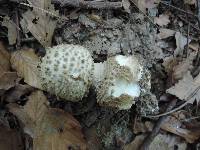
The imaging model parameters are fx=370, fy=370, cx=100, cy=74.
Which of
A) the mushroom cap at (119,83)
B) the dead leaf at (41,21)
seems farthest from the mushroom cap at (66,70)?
the dead leaf at (41,21)

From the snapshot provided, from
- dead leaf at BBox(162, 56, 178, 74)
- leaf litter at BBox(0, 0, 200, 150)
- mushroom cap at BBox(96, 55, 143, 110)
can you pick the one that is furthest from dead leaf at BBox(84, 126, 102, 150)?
dead leaf at BBox(162, 56, 178, 74)

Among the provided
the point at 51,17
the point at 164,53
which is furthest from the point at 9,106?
the point at 164,53

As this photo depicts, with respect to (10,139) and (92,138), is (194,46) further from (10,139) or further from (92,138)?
(10,139)

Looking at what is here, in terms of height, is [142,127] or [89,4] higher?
[89,4]

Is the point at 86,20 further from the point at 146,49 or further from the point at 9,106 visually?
the point at 9,106

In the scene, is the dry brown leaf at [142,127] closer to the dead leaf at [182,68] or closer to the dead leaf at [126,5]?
the dead leaf at [182,68]

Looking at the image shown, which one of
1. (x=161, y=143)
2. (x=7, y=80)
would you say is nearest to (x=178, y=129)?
(x=161, y=143)
